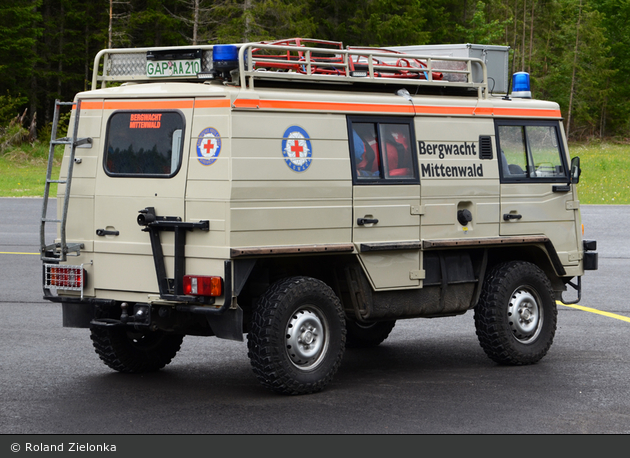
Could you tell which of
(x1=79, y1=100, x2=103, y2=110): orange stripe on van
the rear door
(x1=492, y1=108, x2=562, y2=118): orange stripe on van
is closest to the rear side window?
the rear door

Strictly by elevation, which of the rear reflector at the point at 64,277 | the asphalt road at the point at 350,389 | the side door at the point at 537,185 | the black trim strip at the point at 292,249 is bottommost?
the asphalt road at the point at 350,389

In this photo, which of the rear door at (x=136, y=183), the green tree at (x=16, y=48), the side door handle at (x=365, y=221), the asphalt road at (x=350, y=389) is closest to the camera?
the asphalt road at (x=350, y=389)

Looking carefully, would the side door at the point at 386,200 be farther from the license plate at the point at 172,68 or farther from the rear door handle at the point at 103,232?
the rear door handle at the point at 103,232

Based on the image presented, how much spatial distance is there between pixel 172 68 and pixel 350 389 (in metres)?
2.97

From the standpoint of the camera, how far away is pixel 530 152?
9406 millimetres

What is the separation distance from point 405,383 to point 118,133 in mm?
3130

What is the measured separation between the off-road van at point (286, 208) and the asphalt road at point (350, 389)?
0.35 m

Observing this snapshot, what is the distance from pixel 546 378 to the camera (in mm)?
8352

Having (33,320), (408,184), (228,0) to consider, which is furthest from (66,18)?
(408,184)

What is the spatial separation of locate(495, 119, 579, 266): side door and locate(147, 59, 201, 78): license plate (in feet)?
10.0

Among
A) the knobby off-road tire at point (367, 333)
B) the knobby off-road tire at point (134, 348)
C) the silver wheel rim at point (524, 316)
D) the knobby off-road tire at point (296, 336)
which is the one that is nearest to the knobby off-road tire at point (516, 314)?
the silver wheel rim at point (524, 316)

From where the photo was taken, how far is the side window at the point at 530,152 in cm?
916

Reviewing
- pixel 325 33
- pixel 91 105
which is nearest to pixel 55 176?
pixel 325 33

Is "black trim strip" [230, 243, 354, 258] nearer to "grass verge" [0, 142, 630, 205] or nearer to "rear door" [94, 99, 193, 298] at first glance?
"rear door" [94, 99, 193, 298]
